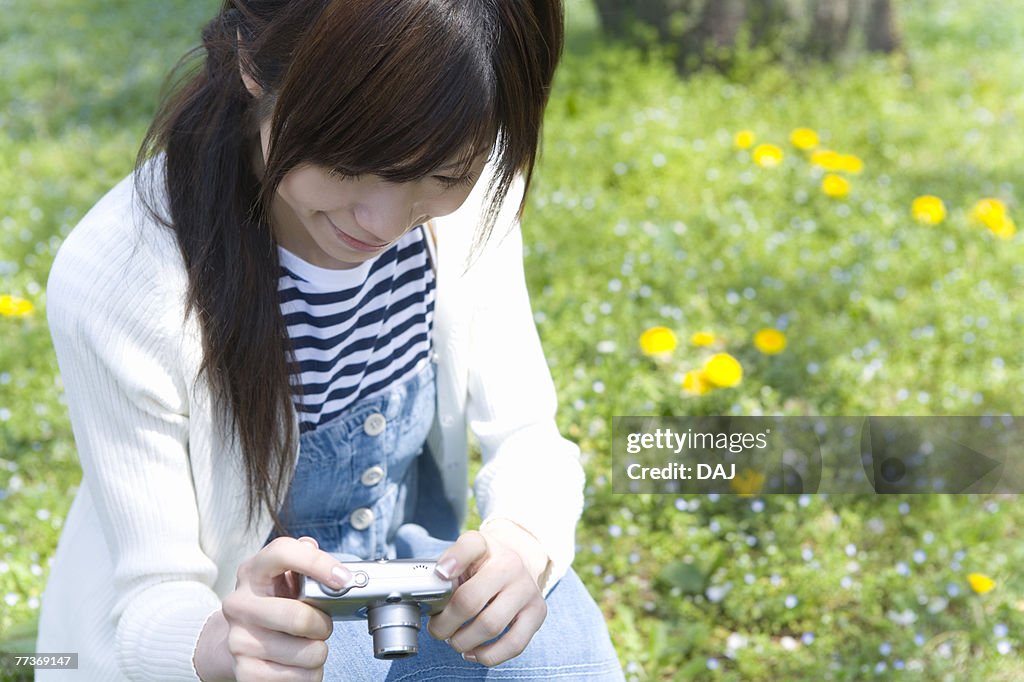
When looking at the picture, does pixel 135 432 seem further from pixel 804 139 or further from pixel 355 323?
pixel 804 139

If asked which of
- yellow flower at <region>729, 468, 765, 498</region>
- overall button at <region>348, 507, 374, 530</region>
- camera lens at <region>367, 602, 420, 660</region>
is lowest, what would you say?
camera lens at <region>367, 602, 420, 660</region>

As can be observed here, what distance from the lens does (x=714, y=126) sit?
3.77 meters

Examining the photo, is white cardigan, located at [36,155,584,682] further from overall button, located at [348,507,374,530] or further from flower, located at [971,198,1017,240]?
flower, located at [971,198,1017,240]

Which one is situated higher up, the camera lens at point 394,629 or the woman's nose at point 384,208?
the woman's nose at point 384,208

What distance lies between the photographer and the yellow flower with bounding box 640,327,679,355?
2.64m

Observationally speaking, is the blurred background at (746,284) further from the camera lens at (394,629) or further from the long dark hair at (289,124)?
the camera lens at (394,629)

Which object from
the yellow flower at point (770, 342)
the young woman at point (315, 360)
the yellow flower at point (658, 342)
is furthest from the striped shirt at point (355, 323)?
the yellow flower at point (770, 342)

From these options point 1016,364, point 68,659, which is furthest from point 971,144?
point 68,659

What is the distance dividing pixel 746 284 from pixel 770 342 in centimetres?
34

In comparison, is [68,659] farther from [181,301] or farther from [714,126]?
[714,126]

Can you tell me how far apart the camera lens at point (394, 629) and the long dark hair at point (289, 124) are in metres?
0.34

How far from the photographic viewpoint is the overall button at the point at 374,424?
1552mm

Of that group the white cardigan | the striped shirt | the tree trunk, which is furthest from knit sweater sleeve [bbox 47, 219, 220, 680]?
the tree trunk

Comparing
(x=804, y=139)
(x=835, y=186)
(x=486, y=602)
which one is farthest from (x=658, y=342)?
(x=486, y=602)
